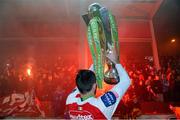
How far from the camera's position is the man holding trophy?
156 centimetres

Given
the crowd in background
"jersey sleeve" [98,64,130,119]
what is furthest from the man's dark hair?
the crowd in background

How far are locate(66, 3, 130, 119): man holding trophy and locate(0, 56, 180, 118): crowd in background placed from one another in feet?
11.9

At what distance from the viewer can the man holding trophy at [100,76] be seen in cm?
156

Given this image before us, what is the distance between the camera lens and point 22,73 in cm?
614

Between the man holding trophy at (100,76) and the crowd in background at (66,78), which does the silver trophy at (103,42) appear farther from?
the crowd in background at (66,78)

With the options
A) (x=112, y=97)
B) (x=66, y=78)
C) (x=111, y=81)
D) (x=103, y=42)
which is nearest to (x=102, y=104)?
(x=112, y=97)

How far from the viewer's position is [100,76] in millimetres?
1714

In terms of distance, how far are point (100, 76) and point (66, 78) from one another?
432cm

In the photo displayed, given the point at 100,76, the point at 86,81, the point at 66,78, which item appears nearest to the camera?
the point at 86,81

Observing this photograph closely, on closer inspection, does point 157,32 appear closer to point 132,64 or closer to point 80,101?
point 132,64

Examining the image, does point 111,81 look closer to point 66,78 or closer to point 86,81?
point 86,81

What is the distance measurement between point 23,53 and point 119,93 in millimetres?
5172

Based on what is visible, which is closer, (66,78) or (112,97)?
(112,97)

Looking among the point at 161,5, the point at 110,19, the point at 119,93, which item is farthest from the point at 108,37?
the point at 161,5
